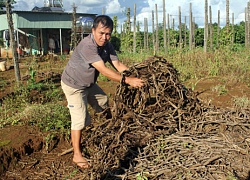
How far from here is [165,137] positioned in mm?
3312

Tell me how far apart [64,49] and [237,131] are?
21.7 m

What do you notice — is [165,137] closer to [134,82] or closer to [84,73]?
[134,82]

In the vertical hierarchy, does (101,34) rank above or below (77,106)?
above

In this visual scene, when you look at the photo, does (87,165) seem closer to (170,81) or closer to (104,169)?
(104,169)

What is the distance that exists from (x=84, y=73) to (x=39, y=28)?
1988 cm

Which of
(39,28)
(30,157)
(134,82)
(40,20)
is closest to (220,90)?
(134,82)

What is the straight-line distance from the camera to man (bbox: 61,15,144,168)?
306 centimetres

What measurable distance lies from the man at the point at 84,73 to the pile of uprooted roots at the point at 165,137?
0.61ft

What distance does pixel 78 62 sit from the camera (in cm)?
323

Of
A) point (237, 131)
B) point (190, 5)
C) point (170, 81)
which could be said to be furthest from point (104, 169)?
point (190, 5)

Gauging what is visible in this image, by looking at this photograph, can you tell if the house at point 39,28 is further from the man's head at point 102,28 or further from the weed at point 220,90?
the man's head at point 102,28

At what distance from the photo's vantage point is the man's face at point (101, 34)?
10.00 ft

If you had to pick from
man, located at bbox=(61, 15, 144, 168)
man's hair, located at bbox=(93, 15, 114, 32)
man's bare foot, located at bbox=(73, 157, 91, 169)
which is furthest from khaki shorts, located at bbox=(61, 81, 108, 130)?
man's hair, located at bbox=(93, 15, 114, 32)

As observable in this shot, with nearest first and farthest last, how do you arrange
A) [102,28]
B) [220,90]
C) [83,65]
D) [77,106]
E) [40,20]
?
[102,28] < [83,65] < [77,106] < [220,90] < [40,20]
